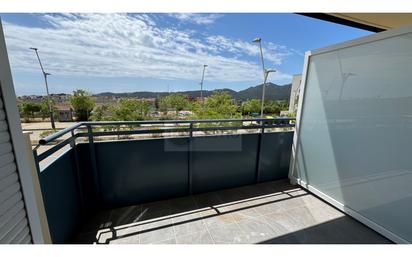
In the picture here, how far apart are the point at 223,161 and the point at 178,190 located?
0.75 meters

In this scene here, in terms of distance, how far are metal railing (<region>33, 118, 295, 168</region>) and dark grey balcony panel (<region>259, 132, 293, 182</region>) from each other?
0.73 ft

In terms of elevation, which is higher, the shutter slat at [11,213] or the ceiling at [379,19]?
the ceiling at [379,19]

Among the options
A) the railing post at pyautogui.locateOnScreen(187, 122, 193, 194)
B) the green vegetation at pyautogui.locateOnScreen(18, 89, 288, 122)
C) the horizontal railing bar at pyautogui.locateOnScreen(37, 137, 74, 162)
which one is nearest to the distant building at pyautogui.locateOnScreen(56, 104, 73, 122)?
the green vegetation at pyautogui.locateOnScreen(18, 89, 288, 122)

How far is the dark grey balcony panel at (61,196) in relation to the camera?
1416 mm

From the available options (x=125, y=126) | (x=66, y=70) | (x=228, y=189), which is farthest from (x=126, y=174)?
(x=66, y=70)

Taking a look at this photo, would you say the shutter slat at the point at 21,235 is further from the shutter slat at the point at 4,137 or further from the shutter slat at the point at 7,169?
the shutter slat at the point at 4,137

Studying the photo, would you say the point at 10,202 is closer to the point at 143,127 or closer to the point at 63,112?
the point at 143,127

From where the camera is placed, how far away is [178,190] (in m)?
2.54

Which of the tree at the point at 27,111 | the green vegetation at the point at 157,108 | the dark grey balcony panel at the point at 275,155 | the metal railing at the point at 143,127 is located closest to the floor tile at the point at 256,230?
the dark grey balcony panel at the point at 275,155

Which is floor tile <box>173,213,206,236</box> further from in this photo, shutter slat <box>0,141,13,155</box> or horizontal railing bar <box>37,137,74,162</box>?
shutter slat <box>0,141,13,155</box>

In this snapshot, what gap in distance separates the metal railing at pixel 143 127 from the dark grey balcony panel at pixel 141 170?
5.0 inches

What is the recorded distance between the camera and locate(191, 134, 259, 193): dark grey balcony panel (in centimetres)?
257

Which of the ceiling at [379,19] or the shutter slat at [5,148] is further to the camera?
the ceiling at [379,19]

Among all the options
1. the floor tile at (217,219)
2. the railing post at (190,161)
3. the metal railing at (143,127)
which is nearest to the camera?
the metal railing at (143,127)
